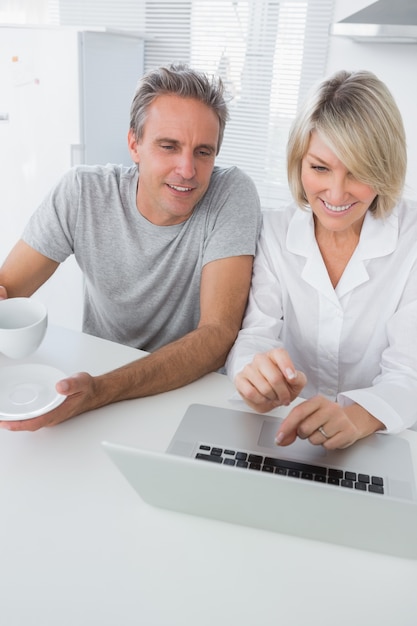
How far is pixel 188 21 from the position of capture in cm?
330

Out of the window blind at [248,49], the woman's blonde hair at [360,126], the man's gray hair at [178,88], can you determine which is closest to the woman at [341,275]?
the woman's blonde hair at [360,126]

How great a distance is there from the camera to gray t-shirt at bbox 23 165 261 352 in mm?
1601

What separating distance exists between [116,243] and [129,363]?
1.65 feet

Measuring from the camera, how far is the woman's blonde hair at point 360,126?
1.21m

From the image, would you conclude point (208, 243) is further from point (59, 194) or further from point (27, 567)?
point (27, 567)

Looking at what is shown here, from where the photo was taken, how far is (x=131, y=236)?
1622mm

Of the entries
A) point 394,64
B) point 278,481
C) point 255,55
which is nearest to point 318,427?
point 278,481

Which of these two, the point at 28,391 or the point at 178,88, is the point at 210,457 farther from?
the point at 178,88

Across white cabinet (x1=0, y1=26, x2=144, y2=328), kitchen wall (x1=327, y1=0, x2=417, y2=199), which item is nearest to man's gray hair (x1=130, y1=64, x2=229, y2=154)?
white cabinet (x1=0, y1=26, x2=144, y2=328)

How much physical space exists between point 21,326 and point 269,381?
0.46m

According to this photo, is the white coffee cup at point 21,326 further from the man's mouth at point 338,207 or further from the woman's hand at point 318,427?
the man's mouth at point 338,207

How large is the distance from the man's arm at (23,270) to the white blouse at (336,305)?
0.58 metres

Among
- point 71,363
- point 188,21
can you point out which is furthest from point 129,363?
point 188,21

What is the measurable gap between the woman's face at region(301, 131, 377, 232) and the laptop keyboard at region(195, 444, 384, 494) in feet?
1.90
